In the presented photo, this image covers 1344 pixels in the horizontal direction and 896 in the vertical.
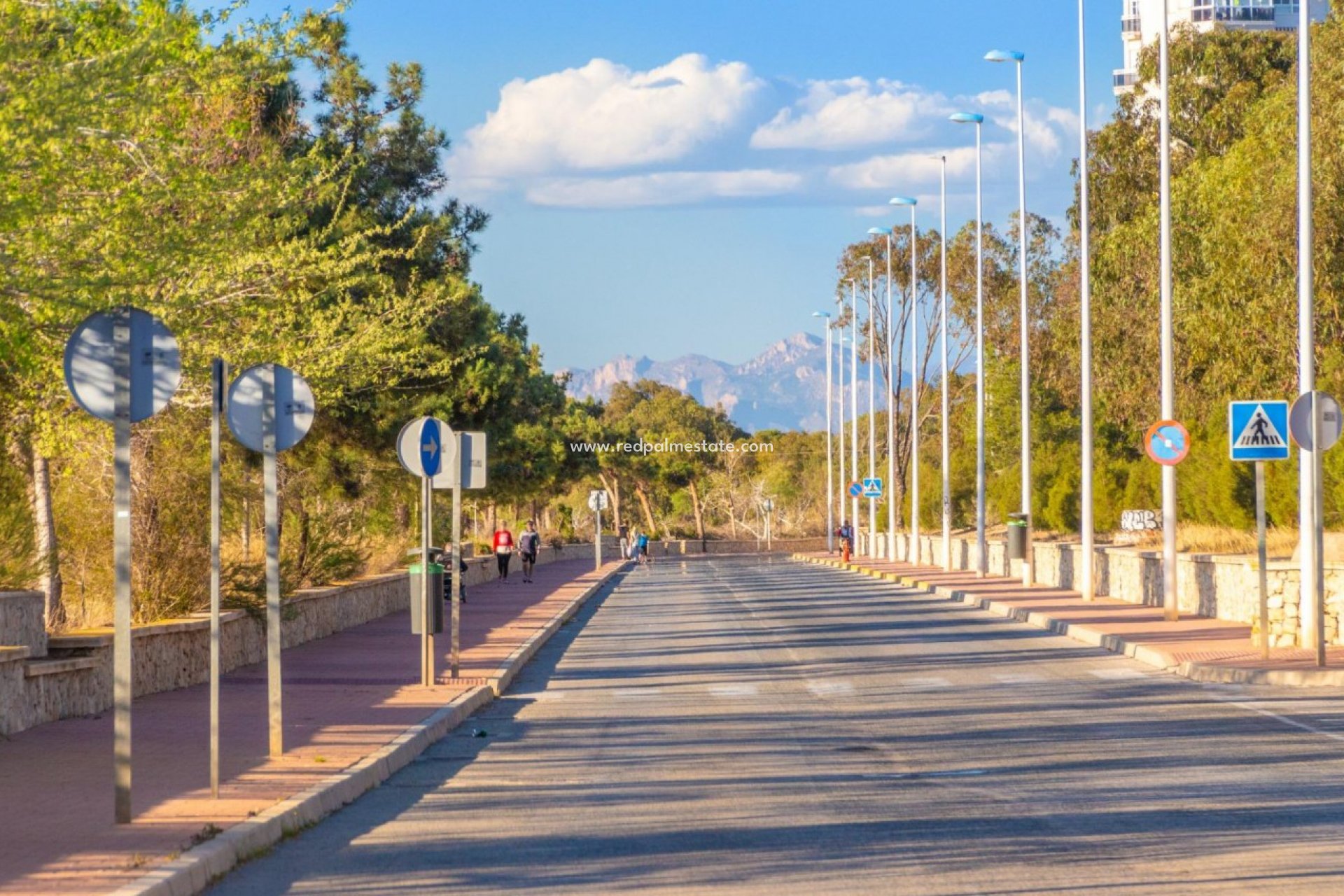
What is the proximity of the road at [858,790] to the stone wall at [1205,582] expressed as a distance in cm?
206

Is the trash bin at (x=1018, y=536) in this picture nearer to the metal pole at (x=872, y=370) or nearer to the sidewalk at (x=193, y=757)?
the sidewalk at (x=193, y=757)

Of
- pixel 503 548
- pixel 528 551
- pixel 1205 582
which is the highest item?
pixel 503 548

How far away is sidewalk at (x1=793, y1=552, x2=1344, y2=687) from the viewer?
1920 centimetres

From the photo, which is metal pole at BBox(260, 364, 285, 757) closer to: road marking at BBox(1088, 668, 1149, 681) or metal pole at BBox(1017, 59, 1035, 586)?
road marking at BBox(1088, 668, 1149, 681)

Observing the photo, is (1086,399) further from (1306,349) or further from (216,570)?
(216,570)

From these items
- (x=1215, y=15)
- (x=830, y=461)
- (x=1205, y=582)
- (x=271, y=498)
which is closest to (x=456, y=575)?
(x=271, y=498)

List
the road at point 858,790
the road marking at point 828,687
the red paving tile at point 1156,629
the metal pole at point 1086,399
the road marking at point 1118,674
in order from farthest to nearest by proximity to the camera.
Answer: the metal pole at point 1086,399, the red paving tile at point 1156,629, the road marking at point 1118,674, the road marking at point 828,687, the road at point 858,790

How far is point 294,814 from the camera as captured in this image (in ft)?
34.2

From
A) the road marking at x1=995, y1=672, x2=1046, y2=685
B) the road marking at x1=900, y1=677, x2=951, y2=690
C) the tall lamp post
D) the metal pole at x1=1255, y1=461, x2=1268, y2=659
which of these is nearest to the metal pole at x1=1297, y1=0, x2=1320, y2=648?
the metal pole at x1=1255, y1=461, x2=1268, y2=659

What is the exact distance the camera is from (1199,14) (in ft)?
558

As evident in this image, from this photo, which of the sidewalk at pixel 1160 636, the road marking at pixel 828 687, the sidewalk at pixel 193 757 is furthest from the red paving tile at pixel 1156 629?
the sidewalk at pixel 193 757

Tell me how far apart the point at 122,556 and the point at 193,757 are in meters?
3.50

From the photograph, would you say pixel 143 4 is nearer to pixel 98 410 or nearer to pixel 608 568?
pixel 98 410

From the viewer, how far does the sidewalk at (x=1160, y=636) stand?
63.0 ft
